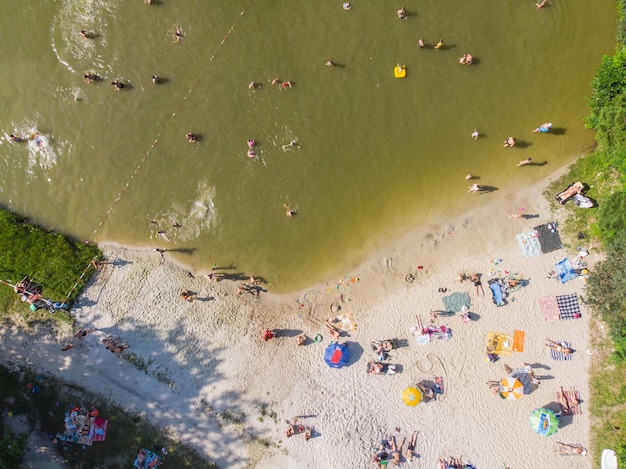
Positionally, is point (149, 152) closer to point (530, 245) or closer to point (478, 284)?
point (478, 284)

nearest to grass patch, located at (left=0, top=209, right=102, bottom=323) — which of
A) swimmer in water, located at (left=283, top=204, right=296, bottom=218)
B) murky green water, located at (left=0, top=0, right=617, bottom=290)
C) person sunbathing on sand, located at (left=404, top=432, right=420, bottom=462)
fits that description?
murky green water, located at (left=0, top=0, right=617, bottom=290)

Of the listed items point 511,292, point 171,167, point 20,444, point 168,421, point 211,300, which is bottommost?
point 20,444

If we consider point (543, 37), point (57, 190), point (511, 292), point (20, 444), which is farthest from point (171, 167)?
point (543, 37)

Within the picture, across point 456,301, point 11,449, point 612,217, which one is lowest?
point 11,449

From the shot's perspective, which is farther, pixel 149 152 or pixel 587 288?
pixel 149 152

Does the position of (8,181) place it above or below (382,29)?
below

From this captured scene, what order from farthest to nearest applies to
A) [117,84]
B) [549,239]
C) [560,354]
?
[117,84] → [549,239] → [560,354]

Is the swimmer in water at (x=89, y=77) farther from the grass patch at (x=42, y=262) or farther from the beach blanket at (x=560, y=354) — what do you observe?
the beach blanket at (x=560, y=354)

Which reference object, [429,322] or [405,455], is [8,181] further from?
[405,455]

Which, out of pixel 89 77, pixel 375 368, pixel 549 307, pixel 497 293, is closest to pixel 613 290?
pixel 549 307
